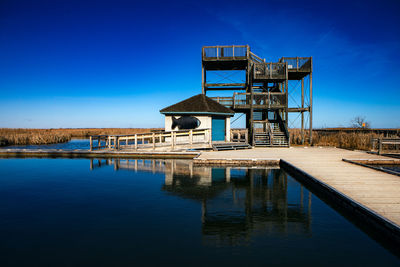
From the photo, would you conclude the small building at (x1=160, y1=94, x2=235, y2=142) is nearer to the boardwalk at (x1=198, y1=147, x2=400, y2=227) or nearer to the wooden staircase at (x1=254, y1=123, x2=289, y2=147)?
the wooden staircase at (x1=254, y1=123, x2=289, y2=147)

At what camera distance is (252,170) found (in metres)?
12.6

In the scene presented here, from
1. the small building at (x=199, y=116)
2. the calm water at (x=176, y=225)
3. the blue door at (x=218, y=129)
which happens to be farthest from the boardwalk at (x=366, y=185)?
the blue door at (x=218, y=129)

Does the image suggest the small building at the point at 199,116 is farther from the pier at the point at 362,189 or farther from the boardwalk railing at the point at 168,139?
the pier at the point at 362,189

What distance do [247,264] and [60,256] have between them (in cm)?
351

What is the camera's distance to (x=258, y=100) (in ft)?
73.6

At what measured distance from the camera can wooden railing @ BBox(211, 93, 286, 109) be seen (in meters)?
21.4

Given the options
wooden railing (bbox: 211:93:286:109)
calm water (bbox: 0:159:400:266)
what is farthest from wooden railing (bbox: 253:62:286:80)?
calm water (bbox: 0:159:400:266)

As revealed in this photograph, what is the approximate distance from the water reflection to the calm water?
0.10 feet

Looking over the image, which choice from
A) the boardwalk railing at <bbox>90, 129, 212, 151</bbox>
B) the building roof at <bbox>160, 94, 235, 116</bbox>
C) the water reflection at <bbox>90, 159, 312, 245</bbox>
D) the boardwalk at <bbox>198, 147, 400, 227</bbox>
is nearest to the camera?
the boardwalk at <bbox>198, 147, 400, 227</bbox>

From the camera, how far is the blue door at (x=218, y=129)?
20.9 m

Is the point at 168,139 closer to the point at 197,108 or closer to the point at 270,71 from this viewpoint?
the point at 197,108

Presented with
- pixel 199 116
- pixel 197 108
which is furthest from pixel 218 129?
pixel 197 108

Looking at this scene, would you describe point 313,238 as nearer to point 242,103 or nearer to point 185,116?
point 185,116

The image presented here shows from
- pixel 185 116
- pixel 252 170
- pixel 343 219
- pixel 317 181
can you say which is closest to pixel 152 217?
pixel 343 219
